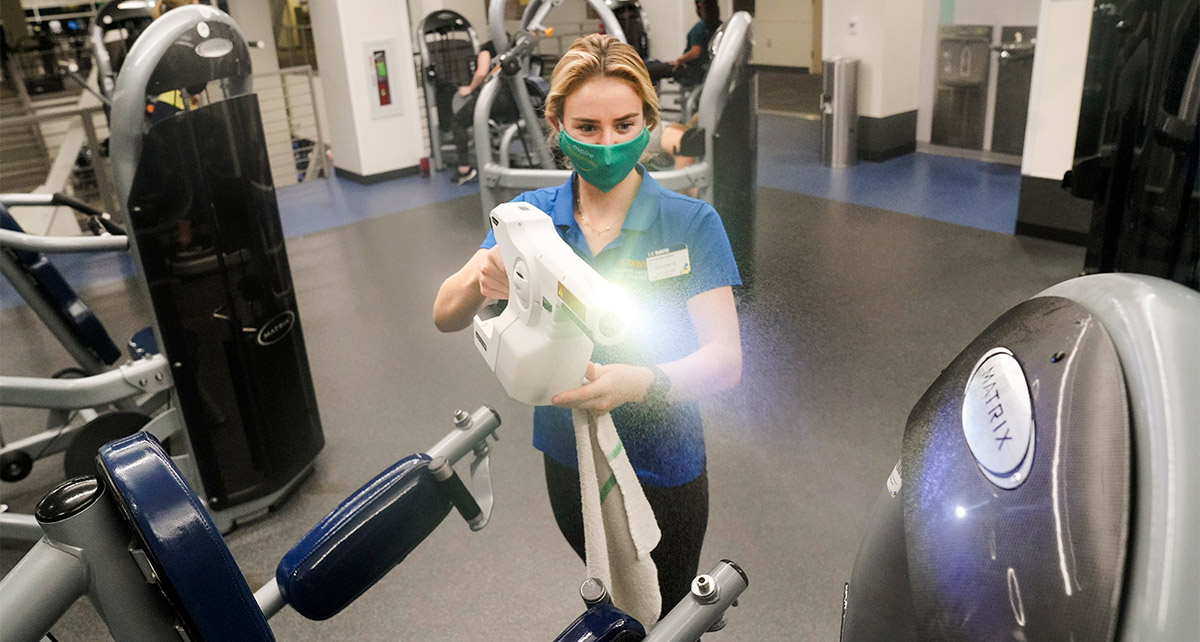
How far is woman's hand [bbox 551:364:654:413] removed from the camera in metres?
1.13

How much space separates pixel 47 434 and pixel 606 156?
2.94 m

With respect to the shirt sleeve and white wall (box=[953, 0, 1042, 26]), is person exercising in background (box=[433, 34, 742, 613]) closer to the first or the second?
the shirt sleeve

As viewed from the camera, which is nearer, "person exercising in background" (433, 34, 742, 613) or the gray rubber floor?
"person exercising in background" (433, 34, 742, 613)

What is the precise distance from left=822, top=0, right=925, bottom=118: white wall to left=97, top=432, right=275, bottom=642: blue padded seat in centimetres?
661

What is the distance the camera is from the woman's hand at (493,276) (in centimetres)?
114

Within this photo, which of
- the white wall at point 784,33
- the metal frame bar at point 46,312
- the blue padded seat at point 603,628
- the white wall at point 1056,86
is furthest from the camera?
the white wall at point 784,33

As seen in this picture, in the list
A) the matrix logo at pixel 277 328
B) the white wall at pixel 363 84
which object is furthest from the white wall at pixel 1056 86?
the white wall at pixel 363 84

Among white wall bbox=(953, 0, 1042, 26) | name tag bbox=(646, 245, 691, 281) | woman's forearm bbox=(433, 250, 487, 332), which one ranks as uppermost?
white wall bbox=(953, 0, 1042, 26)

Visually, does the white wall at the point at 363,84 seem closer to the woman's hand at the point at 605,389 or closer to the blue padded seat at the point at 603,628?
the woman's hand at the point at 605,389

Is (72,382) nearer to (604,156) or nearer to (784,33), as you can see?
(604,156)

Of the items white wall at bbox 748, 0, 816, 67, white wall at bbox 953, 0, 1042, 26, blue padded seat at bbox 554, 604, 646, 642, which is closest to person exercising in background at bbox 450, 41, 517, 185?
white wall at bbox 953, 0, 1042, 26

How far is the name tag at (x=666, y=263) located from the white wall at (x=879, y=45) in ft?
19.3

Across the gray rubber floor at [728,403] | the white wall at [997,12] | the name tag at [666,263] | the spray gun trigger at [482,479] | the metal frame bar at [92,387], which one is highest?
the white wall at [997,12]

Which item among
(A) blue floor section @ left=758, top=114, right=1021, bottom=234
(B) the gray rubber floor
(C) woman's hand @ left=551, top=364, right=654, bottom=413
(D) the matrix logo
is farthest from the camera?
(A) blue floor section @ left=758, top=114, right=1021, bottom=234
